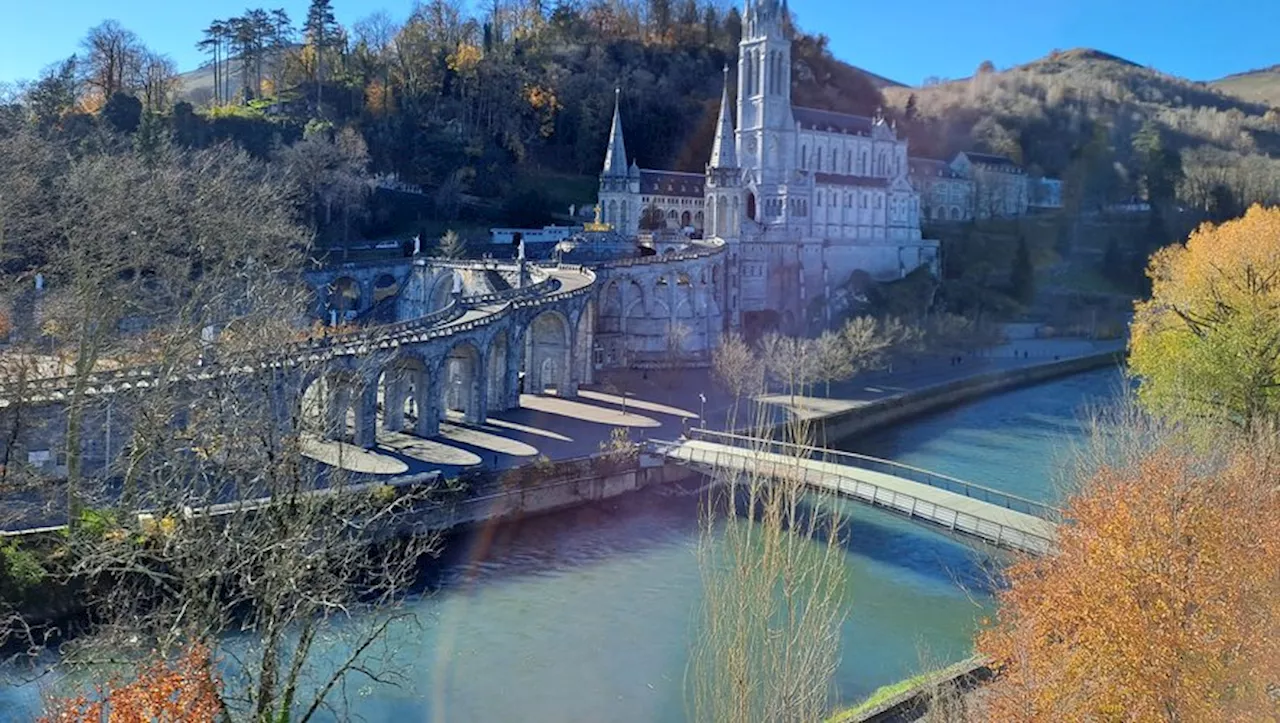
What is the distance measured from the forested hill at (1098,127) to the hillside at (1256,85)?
1456 centimetres

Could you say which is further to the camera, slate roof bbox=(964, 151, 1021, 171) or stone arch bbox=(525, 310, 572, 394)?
slate roof bbox=(964, 151, 1021, 171)

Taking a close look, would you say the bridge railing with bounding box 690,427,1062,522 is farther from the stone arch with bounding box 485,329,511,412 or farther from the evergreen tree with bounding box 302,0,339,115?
the evergreen tree with bounding box 302,0,339,115

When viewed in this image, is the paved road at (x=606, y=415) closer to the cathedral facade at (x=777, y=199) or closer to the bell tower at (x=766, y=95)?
the cathedral facade at (x=777, y=199)

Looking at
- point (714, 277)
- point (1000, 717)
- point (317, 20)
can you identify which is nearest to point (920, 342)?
point (714, 277)

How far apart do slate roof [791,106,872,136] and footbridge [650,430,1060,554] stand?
40.1m

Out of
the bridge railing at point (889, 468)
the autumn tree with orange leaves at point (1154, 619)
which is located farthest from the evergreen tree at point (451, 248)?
the autumn tree with orange leaves at point (1154, 619)

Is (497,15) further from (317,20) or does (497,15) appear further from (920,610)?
(920,610)

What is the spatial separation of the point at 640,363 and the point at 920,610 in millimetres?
26565

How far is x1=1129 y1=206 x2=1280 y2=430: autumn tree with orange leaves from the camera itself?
79.4 feet

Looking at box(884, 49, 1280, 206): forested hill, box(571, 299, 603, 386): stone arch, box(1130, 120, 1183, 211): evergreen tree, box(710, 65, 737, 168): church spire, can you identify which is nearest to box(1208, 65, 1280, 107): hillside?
box(884, 49, 1280, 206): forested hill

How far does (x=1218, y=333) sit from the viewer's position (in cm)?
2527

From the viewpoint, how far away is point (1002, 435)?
3928cm

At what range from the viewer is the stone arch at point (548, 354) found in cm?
4034

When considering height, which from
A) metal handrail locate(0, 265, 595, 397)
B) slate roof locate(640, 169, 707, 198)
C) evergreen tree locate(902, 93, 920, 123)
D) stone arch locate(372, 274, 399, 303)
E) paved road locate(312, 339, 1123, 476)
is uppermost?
evergreen tree locate(902, 93, 920, 123)
